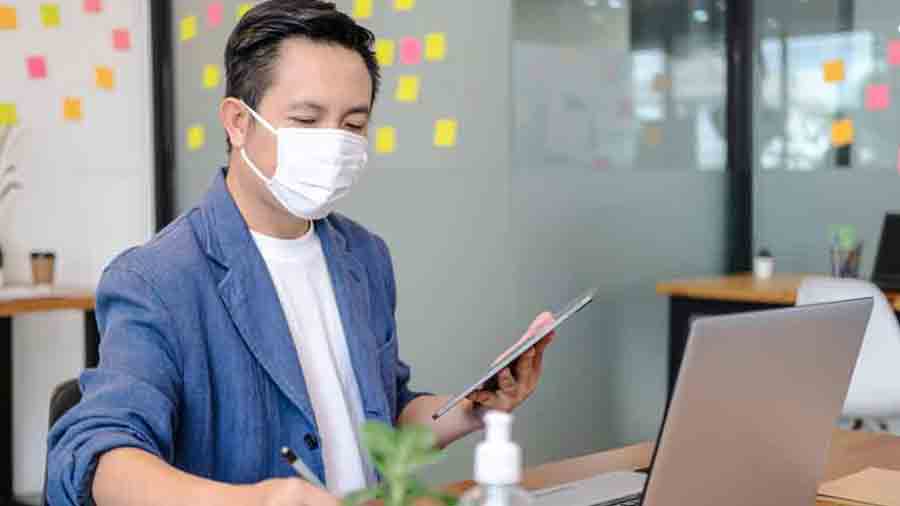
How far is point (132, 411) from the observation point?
131 centimetres

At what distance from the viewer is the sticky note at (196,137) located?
4.41 metres

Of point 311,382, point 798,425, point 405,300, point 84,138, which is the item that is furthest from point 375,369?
point 84,138

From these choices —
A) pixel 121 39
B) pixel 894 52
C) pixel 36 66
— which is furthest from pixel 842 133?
pixel 36 66

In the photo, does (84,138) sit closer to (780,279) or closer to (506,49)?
(506,49)

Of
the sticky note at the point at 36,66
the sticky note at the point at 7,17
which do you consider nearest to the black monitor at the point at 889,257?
the sticky note at the point at 36,66

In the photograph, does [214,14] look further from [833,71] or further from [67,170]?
[833,71]

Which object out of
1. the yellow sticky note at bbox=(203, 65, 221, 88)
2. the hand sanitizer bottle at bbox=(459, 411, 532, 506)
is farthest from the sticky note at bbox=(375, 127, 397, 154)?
the hand sanitizer bottle at bbox=(459, 411, 532, 506)

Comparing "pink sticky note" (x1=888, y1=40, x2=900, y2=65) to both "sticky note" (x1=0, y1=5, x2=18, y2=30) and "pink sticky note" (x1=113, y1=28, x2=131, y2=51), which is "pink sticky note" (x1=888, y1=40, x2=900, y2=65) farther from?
"sticky note" (x1=0, y1=5, x2=18, y2=30)

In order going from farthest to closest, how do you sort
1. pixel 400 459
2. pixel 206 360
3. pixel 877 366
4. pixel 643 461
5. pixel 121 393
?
1. pixel 877 366
2. pixel 643 461
3. pixel 206 360
4. pixel 121 393
5. pixel 400 459

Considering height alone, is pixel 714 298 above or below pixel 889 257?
below

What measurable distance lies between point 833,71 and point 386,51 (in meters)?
1.78

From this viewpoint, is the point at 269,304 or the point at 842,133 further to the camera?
the point at 842,133

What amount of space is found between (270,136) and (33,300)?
2.41m

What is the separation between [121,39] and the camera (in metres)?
4.38
